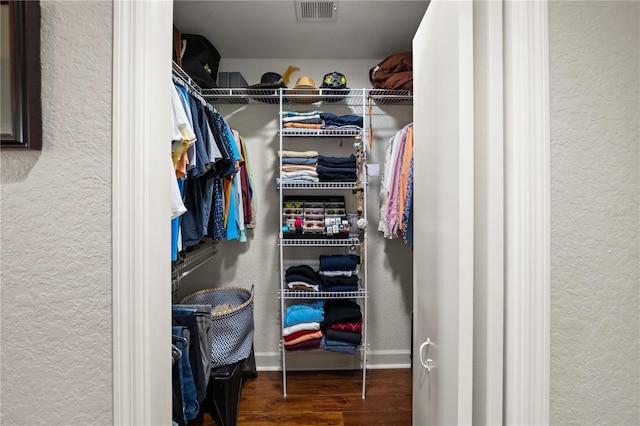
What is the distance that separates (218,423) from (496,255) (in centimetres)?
192

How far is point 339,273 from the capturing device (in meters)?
2.49

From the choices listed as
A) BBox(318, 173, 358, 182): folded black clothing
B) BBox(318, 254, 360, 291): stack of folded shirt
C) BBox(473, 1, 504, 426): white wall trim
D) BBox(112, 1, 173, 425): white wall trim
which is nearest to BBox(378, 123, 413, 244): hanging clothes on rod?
BBox(318, 173, 358, 182): folded black clothing

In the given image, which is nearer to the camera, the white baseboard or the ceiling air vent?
the ceiling air vent

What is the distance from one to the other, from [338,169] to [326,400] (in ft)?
5.22

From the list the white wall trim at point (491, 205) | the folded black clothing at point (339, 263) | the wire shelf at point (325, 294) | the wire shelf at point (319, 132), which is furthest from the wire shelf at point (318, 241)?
the white wall trim at point (491, 205)

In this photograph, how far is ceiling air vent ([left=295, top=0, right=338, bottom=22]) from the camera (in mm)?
1980

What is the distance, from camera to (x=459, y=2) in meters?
0.74

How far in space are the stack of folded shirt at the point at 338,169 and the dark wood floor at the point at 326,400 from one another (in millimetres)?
1509

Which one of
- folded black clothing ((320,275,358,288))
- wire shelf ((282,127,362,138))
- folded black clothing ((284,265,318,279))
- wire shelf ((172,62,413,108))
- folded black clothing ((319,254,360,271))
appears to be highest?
wire shelf ((172,62,413,108))

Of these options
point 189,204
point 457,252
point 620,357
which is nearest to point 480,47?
point 457,252

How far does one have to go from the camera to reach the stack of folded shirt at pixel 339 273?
8.14ft

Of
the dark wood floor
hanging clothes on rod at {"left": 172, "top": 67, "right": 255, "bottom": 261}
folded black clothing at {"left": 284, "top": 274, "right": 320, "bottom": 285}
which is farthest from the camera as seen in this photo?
folded black clothing at {"left": 284, "top": 274, "right": 320, "bottom": 285}

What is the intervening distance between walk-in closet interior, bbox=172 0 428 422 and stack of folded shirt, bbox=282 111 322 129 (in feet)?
0.03

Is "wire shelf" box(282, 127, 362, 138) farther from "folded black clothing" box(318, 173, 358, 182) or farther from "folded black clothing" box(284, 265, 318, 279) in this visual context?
"folded black clothing" box(284, 265, 318, 279)
